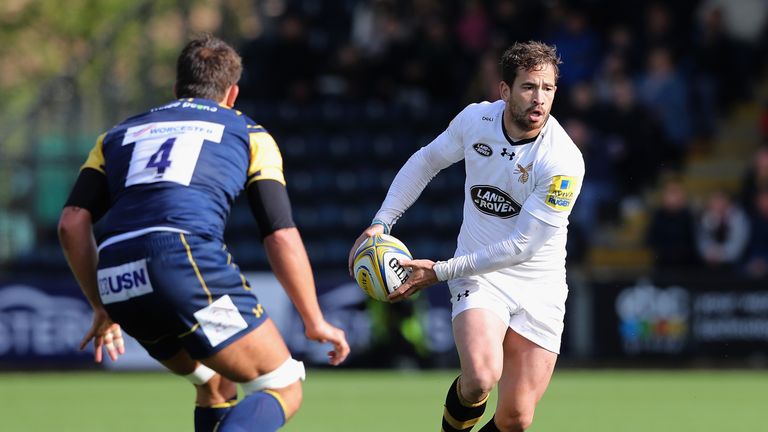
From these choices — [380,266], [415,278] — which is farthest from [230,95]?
[415,278]

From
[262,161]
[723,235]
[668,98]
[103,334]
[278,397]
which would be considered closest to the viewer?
[278,397]

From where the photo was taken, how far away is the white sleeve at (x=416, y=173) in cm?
689

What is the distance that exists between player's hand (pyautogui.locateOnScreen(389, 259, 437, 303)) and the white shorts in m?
0.29

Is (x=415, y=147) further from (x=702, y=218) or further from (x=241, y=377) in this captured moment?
(x=241, y=377)

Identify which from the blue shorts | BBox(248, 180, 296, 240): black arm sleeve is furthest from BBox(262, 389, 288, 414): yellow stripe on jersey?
BBox(248, 180, 296, 240): black arm sleeve

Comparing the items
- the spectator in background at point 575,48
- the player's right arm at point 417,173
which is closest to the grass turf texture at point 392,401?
the player's right arm at point 417,173

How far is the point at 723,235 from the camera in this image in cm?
1487

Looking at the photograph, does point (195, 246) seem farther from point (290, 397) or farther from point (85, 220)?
point (290, 397)

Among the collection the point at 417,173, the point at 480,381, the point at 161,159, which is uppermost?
the point at 161,159

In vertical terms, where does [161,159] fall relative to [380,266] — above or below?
above

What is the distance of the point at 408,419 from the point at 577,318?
17.2 ft

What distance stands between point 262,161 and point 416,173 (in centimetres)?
162

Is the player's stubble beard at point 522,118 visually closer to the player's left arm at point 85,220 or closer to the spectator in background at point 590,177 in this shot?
the player's left arm at point 85,220

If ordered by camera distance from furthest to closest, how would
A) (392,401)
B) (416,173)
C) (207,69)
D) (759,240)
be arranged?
1. (759,240)
2. (392,401)
3. (416,173)
4. (207,69)
